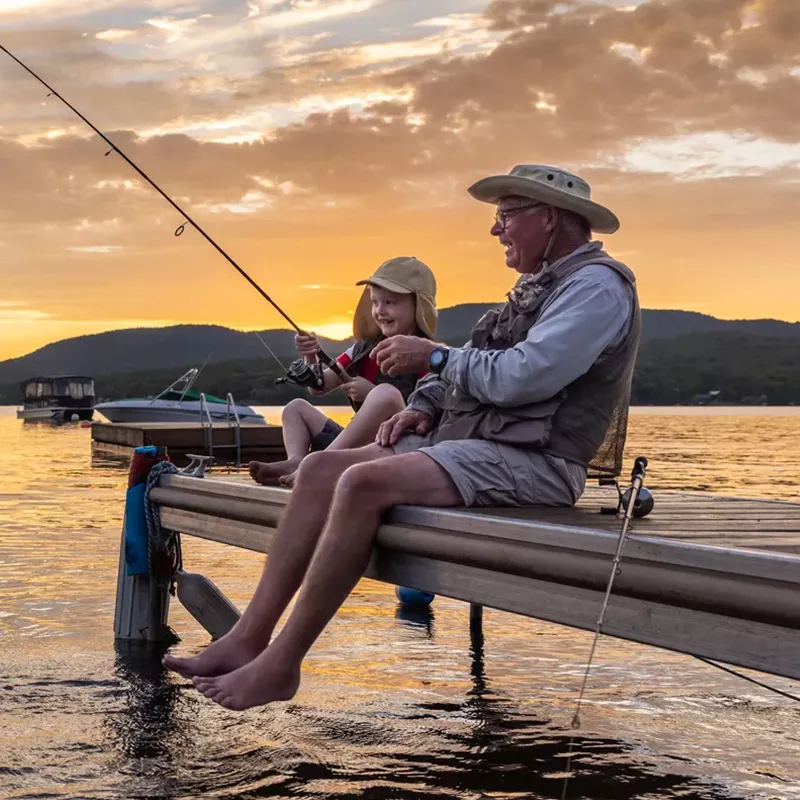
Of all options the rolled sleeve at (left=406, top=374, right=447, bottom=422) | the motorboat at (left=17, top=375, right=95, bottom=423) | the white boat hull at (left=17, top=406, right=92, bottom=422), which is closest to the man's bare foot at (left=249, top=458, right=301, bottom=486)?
the rolled sleeve at (left=406, top=374, right=447, bottom=422)

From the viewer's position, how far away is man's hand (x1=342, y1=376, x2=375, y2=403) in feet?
18.8

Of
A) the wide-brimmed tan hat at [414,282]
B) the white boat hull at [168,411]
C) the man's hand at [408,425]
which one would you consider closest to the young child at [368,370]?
the wide-brimmed tan hat at [414,282]

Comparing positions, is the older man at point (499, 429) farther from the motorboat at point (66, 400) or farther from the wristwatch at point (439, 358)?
the motorboat at point (66, 400)

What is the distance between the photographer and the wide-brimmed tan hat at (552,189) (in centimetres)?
404

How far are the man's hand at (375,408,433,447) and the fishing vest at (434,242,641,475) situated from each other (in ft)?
0.61

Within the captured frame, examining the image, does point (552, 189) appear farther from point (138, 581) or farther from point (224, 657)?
point (138, 581)

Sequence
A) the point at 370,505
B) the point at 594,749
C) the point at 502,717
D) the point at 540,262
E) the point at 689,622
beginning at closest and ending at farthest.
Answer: the point at 689,622 → the point at 370,505 → the point at 540,262 → the point at 594,749 → the point at 502,717

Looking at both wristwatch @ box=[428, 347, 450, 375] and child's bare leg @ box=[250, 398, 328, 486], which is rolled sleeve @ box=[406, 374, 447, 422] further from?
child's bare leg @ box=[250, 398, 328, 486]

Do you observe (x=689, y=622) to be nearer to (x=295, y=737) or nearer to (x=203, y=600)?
(x=295, y=737)

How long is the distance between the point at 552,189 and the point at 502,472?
37.0 inches

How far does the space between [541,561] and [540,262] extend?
1208mm

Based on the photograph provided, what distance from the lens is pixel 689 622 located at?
3006 millimetres

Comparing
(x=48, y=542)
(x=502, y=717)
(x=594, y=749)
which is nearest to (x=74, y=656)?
(x=502, y=717)

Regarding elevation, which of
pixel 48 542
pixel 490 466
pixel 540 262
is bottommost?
pixel 48 542
